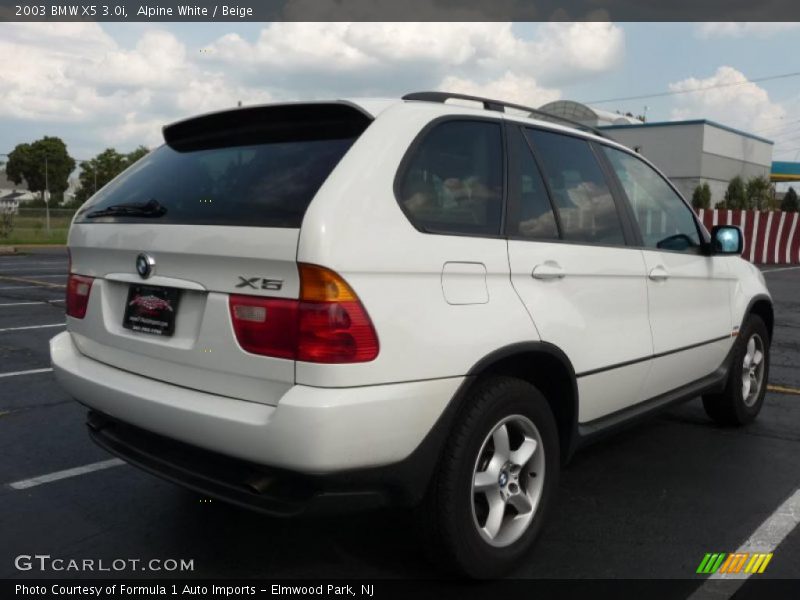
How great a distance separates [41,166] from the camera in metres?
64.2

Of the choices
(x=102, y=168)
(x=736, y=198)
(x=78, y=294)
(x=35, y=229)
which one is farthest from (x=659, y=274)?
(x=102, y=168)

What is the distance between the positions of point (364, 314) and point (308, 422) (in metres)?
0.37

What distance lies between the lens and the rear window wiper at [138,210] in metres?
2.76

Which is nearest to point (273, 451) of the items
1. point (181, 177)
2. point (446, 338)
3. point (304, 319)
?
point (304, 319)

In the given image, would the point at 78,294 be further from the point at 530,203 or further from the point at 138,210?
the point at 530,203

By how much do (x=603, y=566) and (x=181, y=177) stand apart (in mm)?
2283

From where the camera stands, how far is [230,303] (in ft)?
7.91

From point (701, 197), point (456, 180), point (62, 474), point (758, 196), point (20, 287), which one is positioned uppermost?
point (758, 196)

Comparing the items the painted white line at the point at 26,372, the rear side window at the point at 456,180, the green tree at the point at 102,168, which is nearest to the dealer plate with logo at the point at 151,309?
the rear side window at the point at 456,180

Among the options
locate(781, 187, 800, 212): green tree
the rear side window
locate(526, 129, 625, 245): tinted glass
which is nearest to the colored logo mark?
locate(526, 129, 625, 245): tinted glass

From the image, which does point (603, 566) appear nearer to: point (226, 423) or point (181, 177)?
point (226, 423)

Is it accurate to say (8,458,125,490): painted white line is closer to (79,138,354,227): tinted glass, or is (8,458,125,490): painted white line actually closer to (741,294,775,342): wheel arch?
(79,138,354,227): tinted glass

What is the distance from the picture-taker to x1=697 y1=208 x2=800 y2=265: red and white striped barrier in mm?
22875

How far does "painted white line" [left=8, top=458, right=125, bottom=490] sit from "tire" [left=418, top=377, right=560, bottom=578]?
2.18 m
